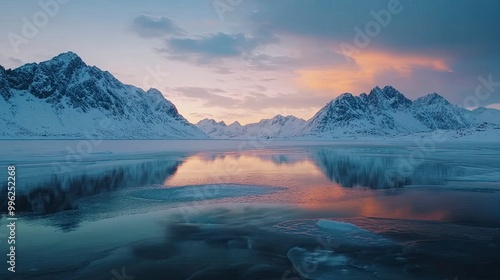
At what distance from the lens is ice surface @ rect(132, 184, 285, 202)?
77.4ft

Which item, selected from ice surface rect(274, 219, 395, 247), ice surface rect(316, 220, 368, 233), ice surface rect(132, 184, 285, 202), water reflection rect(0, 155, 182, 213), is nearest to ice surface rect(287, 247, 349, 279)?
ice surface rect(274, 219, 395, 247)

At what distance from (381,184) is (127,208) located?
2034cm

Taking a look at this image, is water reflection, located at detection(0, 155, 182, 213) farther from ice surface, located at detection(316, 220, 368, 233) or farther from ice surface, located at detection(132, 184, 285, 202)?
ice surface, located at detection(316, 220, 368, 233)

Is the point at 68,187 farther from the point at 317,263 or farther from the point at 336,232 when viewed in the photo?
the point at 317,263

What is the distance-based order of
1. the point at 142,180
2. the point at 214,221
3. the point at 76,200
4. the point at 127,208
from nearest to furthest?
1. the point at 214,221
2. the point at 127,208
3. the point at 76,200
4. the point at 142,180

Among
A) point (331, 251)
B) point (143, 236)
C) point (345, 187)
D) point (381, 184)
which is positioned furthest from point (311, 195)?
point (143, 236)

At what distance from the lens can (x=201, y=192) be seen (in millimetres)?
25734

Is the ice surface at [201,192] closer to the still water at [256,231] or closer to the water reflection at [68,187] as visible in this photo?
the still water at [256,231]

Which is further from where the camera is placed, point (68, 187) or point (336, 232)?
point (68, 187)

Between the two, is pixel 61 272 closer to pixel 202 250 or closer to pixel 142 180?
pixel 202 250

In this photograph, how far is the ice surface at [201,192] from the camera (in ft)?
77.4

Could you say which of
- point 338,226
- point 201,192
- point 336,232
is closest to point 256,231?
point 336,232

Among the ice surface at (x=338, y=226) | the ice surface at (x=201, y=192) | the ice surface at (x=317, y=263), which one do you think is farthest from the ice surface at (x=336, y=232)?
the ice surface at (x=201, y=192)

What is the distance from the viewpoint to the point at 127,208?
2000 centimetres
